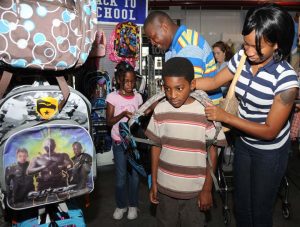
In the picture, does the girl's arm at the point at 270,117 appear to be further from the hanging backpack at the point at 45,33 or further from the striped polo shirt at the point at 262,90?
the hanging backpack at the point at 45,33

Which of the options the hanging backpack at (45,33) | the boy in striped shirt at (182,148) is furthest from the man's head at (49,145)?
the boy in striped shirt at (182,148)

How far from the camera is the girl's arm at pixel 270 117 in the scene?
5.08ft

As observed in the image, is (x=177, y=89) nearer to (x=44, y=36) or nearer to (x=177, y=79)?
(x=177, y=79)

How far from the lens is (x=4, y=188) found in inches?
52.1

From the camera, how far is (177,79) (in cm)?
169

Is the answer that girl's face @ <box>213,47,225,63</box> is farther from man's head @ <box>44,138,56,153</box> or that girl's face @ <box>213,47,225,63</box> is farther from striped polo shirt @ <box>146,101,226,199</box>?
man's head @ <box>44,138,56,153</box>

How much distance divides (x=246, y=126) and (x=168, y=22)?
1.02 meters

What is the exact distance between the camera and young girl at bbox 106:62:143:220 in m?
2.90

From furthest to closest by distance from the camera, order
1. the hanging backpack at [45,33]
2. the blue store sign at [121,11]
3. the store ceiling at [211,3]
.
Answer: the store ceiling at [211,3] → the blue store sign at [121,11] → the hanging backpack at [45,33]

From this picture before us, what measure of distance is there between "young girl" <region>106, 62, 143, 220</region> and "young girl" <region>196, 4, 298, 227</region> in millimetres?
1183

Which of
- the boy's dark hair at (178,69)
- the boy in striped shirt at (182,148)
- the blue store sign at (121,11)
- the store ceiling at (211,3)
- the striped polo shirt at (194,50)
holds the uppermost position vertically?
the store ceiling at (211,3)

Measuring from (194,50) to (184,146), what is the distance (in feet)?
2.17

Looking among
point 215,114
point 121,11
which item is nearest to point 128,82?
point 215,114

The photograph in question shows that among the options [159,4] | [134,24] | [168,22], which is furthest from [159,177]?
[159,4]
